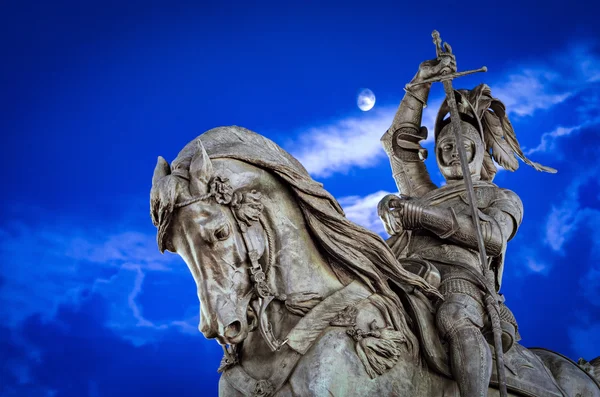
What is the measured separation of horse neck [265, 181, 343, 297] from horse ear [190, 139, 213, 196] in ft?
1.14

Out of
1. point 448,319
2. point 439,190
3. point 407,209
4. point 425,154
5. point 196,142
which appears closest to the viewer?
point 196,142

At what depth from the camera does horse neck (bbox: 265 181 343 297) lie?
13.1 ft

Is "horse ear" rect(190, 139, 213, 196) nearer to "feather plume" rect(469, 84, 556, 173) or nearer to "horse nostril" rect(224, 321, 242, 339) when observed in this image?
"horse nostril" rect(224, 321, 242, 339)

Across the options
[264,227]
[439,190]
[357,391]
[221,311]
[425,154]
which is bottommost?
[357,391]

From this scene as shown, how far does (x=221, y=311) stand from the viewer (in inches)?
149

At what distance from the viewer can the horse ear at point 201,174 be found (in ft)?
12.5


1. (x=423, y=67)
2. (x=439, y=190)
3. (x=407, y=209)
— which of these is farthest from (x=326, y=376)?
(x=423, y=67)

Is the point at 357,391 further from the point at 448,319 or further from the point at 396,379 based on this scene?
the point at 448,319

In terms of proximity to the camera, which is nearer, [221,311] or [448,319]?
[221,311]

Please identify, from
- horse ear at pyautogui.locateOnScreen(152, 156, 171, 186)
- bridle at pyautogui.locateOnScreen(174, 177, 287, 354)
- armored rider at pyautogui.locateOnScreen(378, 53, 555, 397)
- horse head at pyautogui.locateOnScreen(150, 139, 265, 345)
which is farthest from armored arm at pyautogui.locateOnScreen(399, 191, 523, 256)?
horse ear at pyautogui.locateOnScreen(152, 156, 171, 186)

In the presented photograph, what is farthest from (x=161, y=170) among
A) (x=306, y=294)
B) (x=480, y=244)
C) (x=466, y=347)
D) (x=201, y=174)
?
Result: (x=480, y=244)

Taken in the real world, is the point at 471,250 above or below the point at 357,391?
above

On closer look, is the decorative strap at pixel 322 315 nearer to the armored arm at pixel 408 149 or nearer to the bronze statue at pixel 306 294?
the bronze statue at pixel 306 294

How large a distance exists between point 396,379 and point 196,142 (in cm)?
145
